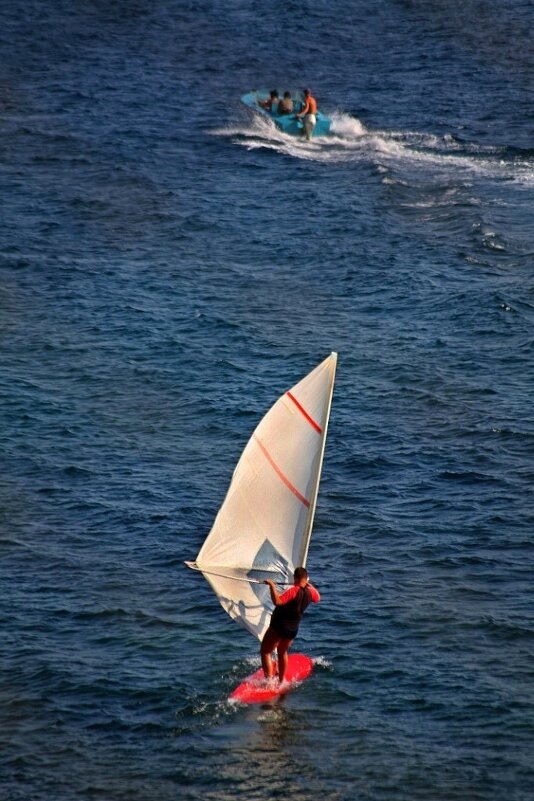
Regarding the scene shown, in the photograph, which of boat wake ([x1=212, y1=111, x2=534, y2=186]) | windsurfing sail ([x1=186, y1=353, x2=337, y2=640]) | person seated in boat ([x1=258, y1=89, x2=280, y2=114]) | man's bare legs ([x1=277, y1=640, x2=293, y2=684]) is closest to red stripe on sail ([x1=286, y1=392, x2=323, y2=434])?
windsurfing sail ([x1=186, y1=353, x2=337, y2=640])

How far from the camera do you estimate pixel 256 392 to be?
124 ft

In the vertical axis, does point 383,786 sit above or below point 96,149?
below

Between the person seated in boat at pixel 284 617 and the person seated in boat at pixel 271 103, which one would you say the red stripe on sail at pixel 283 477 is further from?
the person seated in boat at pixel 271 103

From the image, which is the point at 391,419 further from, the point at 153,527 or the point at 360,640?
the point at 360,640

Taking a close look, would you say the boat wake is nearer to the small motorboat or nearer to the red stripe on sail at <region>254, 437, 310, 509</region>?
the small motorboat

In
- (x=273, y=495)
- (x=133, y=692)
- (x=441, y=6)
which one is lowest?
(x=133, y=692)

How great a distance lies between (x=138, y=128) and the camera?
204 feet

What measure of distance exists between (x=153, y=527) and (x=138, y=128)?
119 ft

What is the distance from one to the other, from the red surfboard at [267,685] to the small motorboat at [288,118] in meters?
41.5

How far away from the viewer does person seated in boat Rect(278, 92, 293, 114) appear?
6134 centimetres

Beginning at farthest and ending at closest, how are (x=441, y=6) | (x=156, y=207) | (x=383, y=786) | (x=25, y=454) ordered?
(x=441, y=6)
(x=156, y=207)
(x=25, y=454)
(x=383, y=786)

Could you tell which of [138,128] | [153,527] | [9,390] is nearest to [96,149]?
[138,128]

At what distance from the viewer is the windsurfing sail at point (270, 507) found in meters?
23.3

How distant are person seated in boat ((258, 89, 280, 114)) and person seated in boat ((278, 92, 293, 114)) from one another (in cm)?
30
